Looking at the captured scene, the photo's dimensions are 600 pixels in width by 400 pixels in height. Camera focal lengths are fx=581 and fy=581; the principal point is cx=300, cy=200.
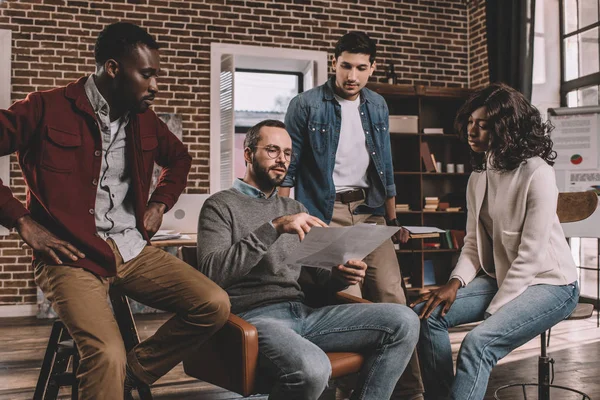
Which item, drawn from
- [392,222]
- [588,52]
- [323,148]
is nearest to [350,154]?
[323,148]

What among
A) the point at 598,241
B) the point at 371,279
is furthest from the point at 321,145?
the point at 598,241

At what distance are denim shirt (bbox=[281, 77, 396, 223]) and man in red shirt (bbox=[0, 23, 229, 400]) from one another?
0.95m

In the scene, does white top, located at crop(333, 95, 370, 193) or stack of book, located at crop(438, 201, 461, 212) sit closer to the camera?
white top, located at crop(333, 95, 370, 193)

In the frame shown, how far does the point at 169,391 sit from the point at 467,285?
1685mm

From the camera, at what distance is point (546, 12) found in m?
5.74

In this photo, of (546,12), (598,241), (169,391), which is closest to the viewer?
(169,391)

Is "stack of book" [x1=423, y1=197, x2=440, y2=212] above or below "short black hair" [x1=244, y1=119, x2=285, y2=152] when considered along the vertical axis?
below

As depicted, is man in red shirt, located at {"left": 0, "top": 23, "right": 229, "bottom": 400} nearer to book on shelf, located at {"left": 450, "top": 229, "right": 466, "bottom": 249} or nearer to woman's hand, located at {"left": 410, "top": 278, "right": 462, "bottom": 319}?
woman's hand, located at {"left": 410, "top": 278, "right": 462, "bottom": 319}

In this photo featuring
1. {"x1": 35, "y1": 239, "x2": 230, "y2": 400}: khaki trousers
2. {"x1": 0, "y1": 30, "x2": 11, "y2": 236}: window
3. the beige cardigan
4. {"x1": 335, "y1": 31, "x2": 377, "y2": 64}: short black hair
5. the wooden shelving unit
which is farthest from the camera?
the wooden shelving unit

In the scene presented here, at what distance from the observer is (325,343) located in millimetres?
2037

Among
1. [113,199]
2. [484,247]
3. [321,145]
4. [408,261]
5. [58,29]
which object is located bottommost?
[408,261]

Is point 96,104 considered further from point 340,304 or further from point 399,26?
point 399,26

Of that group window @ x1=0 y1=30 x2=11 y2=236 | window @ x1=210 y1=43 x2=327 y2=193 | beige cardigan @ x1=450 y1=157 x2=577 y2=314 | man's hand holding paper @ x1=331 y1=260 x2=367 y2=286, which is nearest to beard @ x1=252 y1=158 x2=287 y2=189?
man's hand holding paper @ x1=331 y1=260 x2=367 y2=286

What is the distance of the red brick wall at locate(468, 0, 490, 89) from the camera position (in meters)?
6.33
